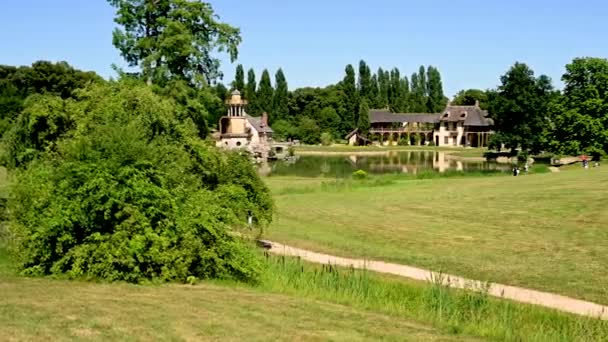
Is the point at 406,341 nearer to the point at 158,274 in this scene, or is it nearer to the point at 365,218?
the point at 158,274

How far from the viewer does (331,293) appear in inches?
498

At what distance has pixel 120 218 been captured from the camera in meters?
12.5

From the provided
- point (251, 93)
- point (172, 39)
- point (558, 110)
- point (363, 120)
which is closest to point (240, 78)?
point (251, 93)

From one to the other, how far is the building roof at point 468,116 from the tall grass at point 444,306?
9915 centimetres

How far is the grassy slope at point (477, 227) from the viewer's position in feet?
56.3

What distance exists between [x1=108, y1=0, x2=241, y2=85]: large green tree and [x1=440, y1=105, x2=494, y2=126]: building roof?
85046 mm

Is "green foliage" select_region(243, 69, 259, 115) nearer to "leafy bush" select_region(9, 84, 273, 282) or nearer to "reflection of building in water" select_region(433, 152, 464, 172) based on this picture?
"reflection of building in water" select_region(433, 152, 464, 172)

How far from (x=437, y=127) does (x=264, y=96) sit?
31218mm

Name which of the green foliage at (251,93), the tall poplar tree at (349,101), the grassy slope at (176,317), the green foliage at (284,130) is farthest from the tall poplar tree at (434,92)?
the grassy slope at (176,317)

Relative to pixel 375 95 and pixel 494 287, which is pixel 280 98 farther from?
pixel 494 287

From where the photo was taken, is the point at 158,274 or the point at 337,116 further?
the point at 337,116

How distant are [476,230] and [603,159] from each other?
132ft

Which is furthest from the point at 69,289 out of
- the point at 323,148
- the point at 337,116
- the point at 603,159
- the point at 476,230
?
the point at 337,116

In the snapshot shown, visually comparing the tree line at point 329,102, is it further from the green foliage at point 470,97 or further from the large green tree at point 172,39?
the large green tree at point 172,39
